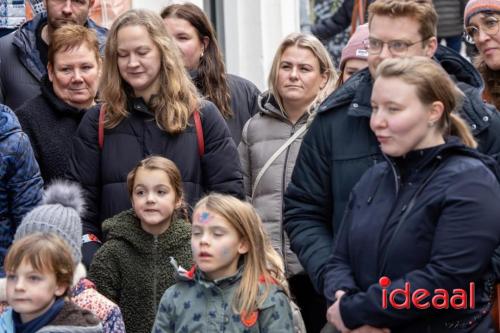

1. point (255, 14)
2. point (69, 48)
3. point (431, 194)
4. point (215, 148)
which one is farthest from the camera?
point (255, 14)

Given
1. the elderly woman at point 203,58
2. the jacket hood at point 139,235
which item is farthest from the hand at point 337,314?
the elderly woman at point 203,58

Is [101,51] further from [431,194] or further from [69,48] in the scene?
[431,194]

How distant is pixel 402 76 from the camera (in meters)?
4.78

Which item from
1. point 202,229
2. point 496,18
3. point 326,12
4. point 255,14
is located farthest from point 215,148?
point 326,12

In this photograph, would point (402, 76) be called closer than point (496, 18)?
Yes

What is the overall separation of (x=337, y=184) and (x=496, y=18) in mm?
1851

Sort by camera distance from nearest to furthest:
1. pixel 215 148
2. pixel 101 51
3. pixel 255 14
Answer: pixel 215 148, pixel 101 51, pixel 255 14

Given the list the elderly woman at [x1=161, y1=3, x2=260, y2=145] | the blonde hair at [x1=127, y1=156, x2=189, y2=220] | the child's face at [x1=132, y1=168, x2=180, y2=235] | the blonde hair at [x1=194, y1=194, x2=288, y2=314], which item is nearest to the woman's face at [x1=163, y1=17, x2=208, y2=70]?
the elderly woman at [x1=161, y1=3, x2=260, y2=145]

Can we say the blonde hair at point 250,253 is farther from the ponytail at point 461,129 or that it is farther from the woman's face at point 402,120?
the ponytail at point 461,129

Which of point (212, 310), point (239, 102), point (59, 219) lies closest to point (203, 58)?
point (239, 102)

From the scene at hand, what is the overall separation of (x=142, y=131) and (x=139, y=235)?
562 mm

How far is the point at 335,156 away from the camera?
5223 mm

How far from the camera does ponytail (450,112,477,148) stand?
4.85m

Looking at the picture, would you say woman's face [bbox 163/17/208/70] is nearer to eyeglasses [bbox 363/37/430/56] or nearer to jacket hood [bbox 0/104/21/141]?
jacket hood [bbox 0/104/21/141]
